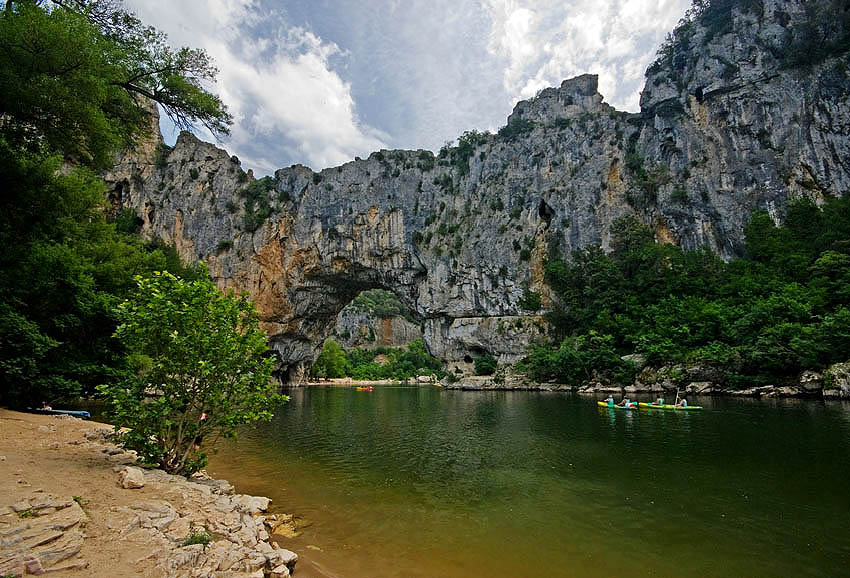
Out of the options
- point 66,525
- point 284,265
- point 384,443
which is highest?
point 284,265

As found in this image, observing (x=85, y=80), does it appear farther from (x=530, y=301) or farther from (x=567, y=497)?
(x=530, y=301)

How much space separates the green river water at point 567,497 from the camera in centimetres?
483

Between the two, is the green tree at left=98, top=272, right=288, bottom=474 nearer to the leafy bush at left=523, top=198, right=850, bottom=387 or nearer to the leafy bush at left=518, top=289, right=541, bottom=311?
the leafy bush at left=523, top=198, right=850, bottom=387

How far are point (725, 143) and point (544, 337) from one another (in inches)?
893

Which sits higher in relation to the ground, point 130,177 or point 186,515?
point 130,177

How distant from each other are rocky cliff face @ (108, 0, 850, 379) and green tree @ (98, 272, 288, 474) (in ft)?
117

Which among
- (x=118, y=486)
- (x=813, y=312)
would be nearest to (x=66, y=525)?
(x=118, y=486)

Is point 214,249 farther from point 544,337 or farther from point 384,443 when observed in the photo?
point 384,443

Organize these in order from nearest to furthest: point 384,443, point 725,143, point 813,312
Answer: point 384,443, point 813,312, point 725,143

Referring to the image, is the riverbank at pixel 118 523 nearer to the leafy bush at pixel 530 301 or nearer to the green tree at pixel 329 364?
the leafy bush at pixel 530 301

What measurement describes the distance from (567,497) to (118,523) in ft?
20.6

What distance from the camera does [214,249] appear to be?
4259 cm

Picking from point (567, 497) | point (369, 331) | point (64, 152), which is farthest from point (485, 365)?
point (369, 331)

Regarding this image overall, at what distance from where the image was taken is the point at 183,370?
6148 millimetres
